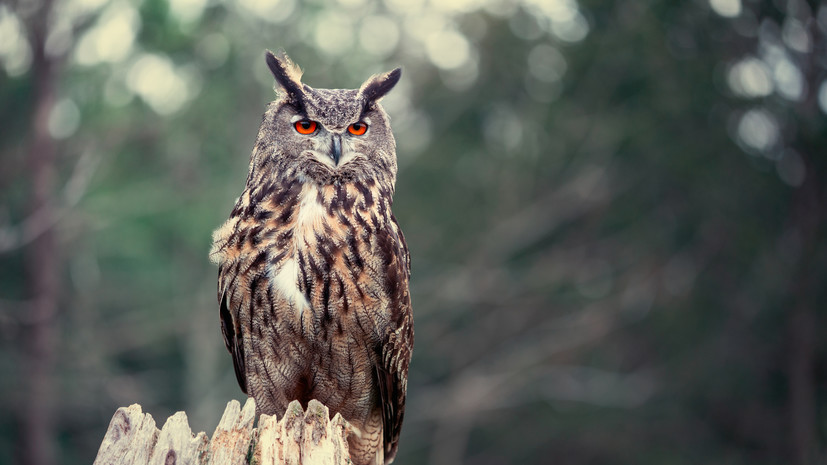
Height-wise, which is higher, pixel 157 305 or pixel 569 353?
Answer: pixel 157 305

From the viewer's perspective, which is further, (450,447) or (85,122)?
(450,447)

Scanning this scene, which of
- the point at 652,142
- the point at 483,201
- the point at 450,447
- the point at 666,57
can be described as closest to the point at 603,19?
the point at 666,57

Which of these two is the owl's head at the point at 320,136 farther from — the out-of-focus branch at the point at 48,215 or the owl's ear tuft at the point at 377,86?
the out-of-focus branch at the point at 48,215

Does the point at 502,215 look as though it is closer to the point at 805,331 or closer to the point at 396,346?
the point at 805,331

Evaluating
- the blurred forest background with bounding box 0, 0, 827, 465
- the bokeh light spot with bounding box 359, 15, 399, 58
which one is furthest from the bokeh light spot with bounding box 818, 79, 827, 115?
the bokeh light spot with bounding box 359, 15, 399, 58

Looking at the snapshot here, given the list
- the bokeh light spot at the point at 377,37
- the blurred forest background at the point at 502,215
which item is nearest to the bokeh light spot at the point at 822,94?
the blurred forest background at the point at 502,215

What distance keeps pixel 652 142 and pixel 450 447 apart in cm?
613

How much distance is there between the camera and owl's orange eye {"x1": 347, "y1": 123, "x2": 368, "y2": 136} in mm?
2717

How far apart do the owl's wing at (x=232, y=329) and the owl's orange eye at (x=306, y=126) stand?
0.54 metres

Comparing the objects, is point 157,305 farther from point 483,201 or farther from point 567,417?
point 567,417

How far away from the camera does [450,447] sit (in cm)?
1343

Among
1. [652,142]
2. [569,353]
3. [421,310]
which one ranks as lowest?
[569,353]

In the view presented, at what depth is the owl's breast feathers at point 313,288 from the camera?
247cm

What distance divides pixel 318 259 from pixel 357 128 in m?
0.54
